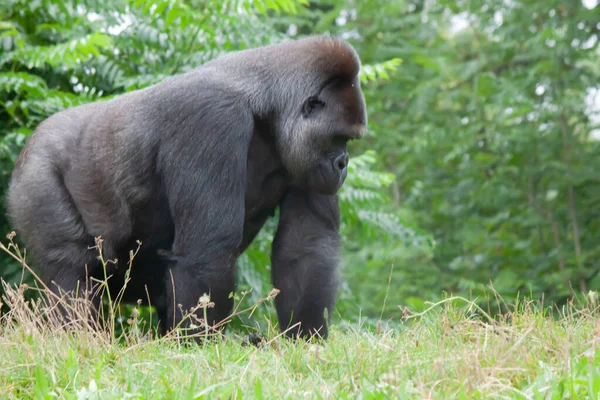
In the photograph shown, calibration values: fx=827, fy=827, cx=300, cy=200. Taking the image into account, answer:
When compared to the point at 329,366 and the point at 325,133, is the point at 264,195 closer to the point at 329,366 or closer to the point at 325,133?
the point at 325,133

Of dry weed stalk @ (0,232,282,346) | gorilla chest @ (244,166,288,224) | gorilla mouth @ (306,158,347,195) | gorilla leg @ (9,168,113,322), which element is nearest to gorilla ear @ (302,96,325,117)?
gorilla mouth @ (306,158,347,195)

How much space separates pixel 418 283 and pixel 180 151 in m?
6.59

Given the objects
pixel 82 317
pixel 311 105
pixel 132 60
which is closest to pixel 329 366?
pixel 82 317

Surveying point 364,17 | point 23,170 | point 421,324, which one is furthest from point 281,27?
point 421,324

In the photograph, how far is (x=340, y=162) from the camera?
4387 mm

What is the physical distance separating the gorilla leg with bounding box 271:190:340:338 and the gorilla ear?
0.50m

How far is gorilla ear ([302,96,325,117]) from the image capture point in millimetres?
4398

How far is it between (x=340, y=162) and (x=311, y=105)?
13.7 inches

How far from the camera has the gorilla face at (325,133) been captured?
4367mm

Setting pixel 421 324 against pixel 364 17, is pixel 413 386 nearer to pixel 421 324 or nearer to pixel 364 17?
pixel 421 324

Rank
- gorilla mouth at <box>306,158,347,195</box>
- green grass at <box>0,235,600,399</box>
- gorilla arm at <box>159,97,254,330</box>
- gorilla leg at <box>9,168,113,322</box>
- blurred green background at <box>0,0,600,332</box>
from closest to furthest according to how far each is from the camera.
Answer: green grass at <box>0,235,600,399</box> → gorilla arm at <box>159,97,254,330</box> → gorilla mouth at <box>306,158,347,195</box> → gorilla leg at <box>9,168,113,322</box> → blurred green background at <box>0,0,600,332</box>

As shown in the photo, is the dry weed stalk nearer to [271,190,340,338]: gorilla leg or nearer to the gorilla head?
[271,190,340,338]: gorilla leg

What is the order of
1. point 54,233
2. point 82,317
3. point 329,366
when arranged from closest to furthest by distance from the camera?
point 329,366
point 82,317
point 54,233

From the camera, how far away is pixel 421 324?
3535 mm
